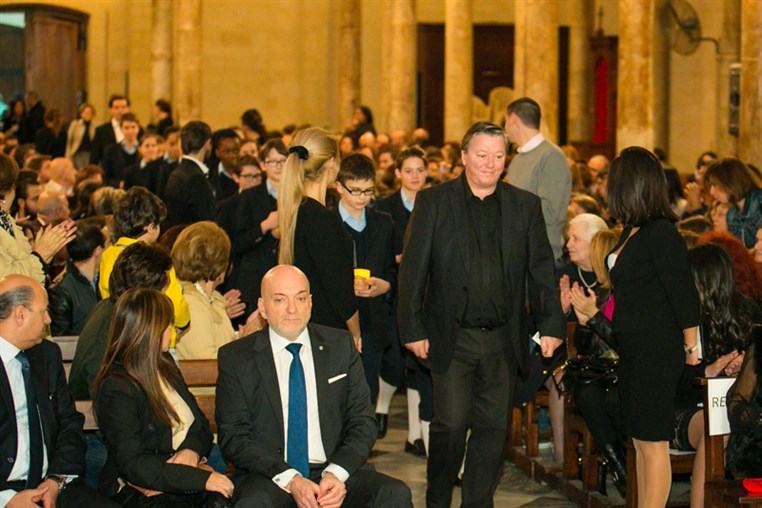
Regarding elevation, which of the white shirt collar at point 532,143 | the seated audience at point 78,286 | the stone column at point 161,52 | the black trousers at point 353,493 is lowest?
the black trousers at point 353,493

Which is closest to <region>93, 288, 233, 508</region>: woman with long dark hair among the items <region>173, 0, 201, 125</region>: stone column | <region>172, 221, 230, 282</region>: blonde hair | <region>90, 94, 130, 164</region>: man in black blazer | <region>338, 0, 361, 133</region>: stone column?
<region>172, 221, 230, 282</region>: blonde hair

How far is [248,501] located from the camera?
5.41 metres

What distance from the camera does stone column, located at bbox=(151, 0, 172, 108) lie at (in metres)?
23.9

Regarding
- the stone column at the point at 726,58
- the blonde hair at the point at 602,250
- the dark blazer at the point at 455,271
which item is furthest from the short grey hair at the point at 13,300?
the stone column at the point at 726,58

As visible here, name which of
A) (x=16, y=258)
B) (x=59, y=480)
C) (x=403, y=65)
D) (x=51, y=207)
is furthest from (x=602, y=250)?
(x=403, y=65)

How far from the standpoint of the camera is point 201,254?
730 cm

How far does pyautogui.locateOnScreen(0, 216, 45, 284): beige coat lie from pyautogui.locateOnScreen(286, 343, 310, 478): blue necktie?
1.92 metres

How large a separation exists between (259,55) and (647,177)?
20.8m

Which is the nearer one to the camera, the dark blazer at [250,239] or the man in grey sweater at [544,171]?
the man in grey sweater at [544,171]

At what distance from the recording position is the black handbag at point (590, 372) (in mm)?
7324

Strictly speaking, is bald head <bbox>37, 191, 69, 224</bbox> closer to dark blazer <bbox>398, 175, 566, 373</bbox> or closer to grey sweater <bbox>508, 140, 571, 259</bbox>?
grey sweater <bbox>508, 140, 571, 259</bbox>

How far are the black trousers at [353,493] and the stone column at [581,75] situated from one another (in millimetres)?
20751

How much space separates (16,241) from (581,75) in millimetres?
20027

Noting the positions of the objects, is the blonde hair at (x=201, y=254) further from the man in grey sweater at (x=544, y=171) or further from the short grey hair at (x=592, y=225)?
the man in grey sweater at (x=544, y=171)
